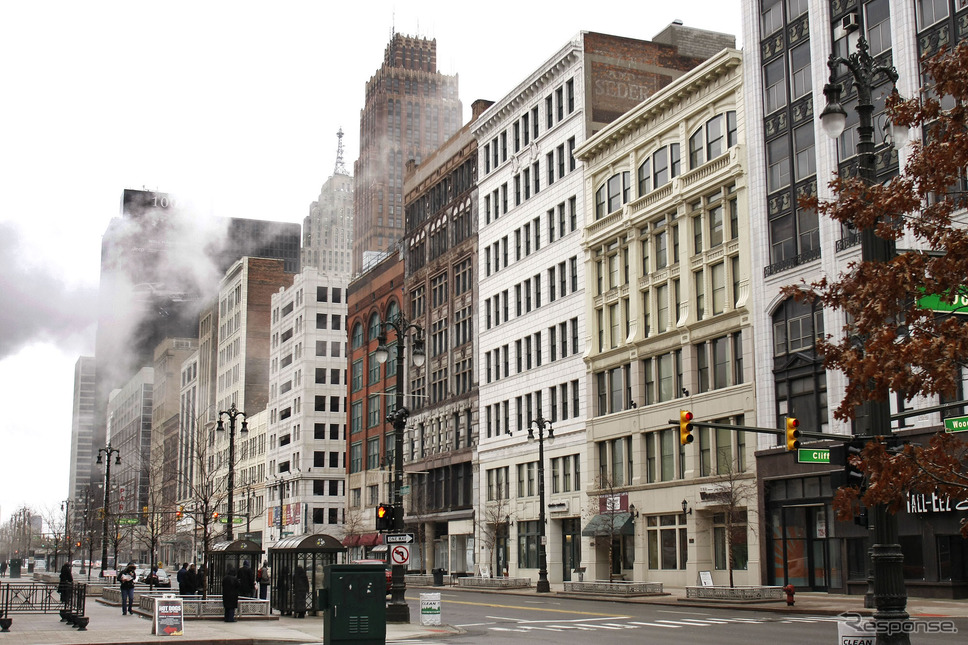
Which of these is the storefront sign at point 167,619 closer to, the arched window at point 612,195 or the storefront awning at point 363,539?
the arched window at point 612,195

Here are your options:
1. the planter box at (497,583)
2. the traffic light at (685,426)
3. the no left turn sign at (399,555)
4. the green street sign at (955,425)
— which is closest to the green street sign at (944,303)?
the green street sign at (955,425)

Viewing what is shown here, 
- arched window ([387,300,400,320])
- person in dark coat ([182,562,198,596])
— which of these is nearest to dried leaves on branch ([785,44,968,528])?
person in dark coat ([182,562,198,596])

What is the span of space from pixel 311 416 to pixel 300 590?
309 feet

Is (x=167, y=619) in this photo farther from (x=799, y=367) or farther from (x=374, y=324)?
(x=374, y=324)

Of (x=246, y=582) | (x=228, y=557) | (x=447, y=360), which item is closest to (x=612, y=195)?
(x=447, y=360)

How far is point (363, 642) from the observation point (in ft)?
73.4

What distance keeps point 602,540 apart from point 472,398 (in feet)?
76.0

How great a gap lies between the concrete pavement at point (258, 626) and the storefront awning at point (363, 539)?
57.7m

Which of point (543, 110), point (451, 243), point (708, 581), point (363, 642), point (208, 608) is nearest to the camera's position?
point (363, 642)

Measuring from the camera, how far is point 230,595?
33.7 meters

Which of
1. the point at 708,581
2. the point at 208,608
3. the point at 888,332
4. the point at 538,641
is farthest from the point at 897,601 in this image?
the point at 708,581

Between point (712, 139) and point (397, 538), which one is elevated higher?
point (712, 139)

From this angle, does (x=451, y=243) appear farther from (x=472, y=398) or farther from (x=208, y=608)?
(x=208, y=608)

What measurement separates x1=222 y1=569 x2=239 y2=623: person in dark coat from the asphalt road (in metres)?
6.90
